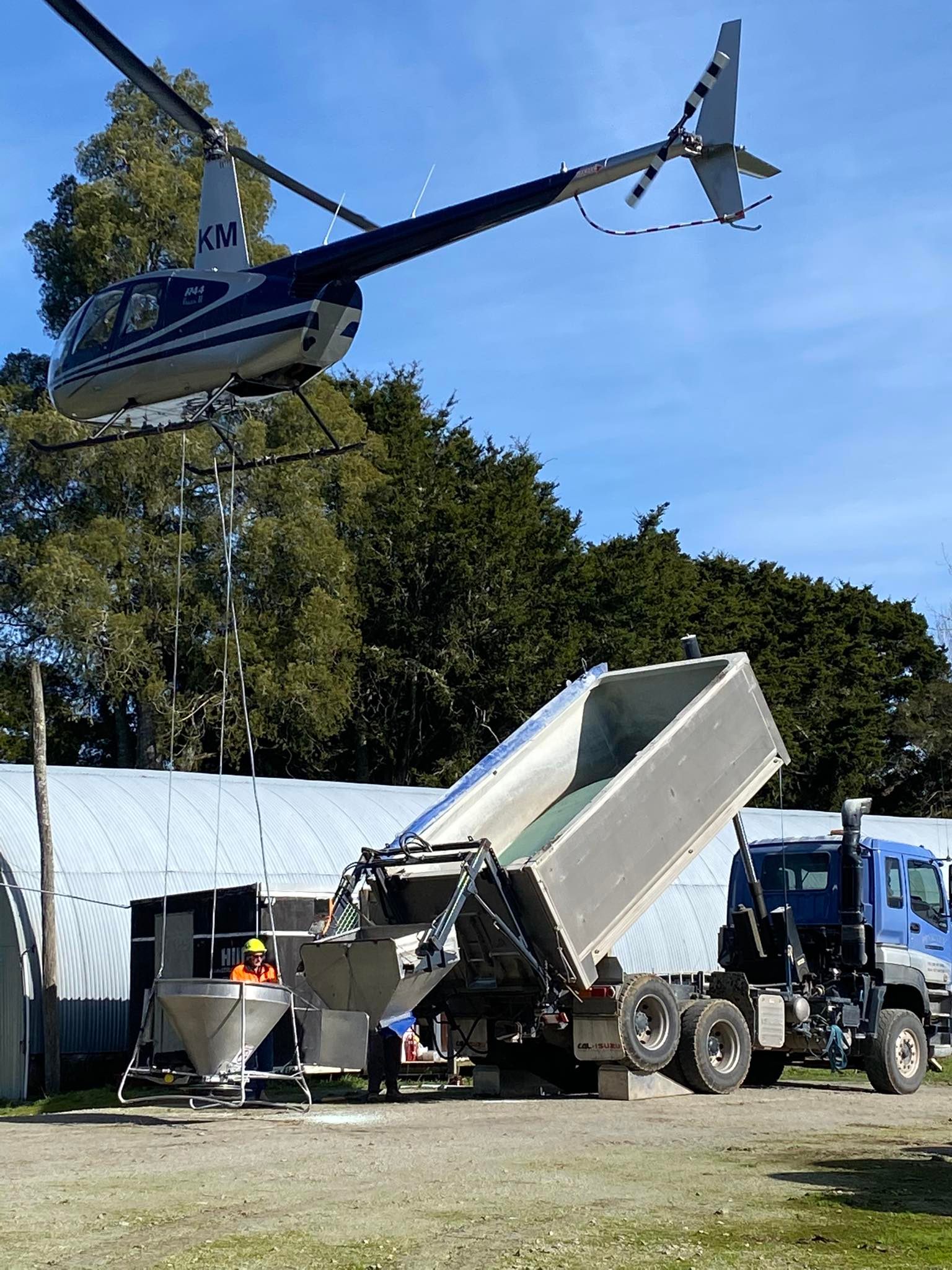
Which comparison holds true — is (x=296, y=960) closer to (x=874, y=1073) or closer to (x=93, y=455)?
(x=874, y=1073)

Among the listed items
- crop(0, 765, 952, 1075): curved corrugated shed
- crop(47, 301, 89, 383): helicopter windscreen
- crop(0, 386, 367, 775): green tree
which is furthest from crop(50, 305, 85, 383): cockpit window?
crop(0, 386, 367, 775): green tree

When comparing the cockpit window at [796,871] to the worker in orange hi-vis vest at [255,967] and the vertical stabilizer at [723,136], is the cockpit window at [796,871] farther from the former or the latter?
the vertical stabilizer at [723,136]

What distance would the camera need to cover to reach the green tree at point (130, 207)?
38.9 meters

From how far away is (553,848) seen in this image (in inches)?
606

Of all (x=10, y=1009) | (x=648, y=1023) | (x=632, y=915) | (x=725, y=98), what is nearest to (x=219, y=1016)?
(x=632, y=915)

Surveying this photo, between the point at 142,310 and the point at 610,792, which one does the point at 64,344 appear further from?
the point at 610,792

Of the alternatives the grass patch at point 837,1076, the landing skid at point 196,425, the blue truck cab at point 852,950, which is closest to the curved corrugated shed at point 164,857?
the grass patch at point 837,1076

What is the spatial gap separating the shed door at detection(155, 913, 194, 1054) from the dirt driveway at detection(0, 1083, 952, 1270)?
4.53 m

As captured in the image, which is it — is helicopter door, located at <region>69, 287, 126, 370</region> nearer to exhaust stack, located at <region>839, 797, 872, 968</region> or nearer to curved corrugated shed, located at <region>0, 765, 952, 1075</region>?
curved corrugated shed, located at <region>0, 765, 952, 1075</region>

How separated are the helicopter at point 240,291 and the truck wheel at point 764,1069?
919 centimetres

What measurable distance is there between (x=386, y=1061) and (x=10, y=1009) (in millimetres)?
6696

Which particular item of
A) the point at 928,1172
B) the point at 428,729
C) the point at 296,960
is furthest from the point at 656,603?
the point at 928,1172

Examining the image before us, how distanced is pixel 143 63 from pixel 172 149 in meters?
26.5

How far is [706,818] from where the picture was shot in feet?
55.8
